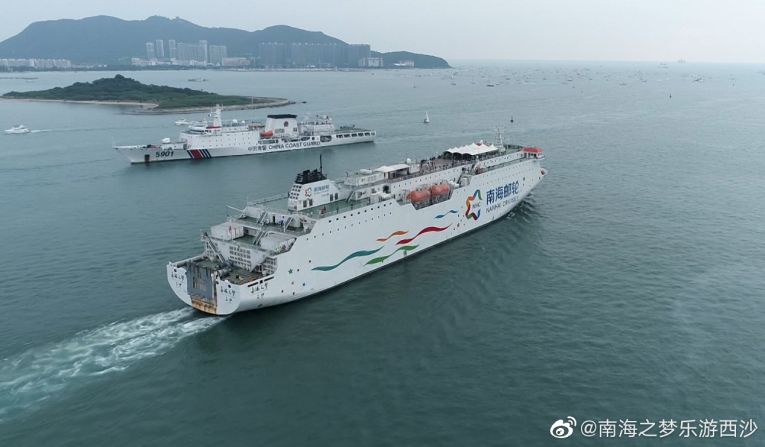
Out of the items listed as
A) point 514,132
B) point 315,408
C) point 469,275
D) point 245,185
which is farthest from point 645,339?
point 514,132

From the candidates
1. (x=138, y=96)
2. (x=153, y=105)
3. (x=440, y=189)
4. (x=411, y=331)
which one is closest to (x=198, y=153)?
(x=440, y=189)

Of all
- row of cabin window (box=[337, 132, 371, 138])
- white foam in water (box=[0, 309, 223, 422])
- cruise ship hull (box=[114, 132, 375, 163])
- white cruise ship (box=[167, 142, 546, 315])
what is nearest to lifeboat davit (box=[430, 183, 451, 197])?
white cruise ship (box=[167, 142, 546, 315])

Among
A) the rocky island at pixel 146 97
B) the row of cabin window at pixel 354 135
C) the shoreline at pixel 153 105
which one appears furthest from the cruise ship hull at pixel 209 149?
the rocky island at pixel 146 97

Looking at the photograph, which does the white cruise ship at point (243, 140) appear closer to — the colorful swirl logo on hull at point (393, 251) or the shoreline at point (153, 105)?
the colorful swirl logo on hull at point (393, 251)

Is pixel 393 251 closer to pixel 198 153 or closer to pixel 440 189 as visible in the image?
pixel 440 189

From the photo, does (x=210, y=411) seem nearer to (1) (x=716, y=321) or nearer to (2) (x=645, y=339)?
(2) (x=645, y=339)
